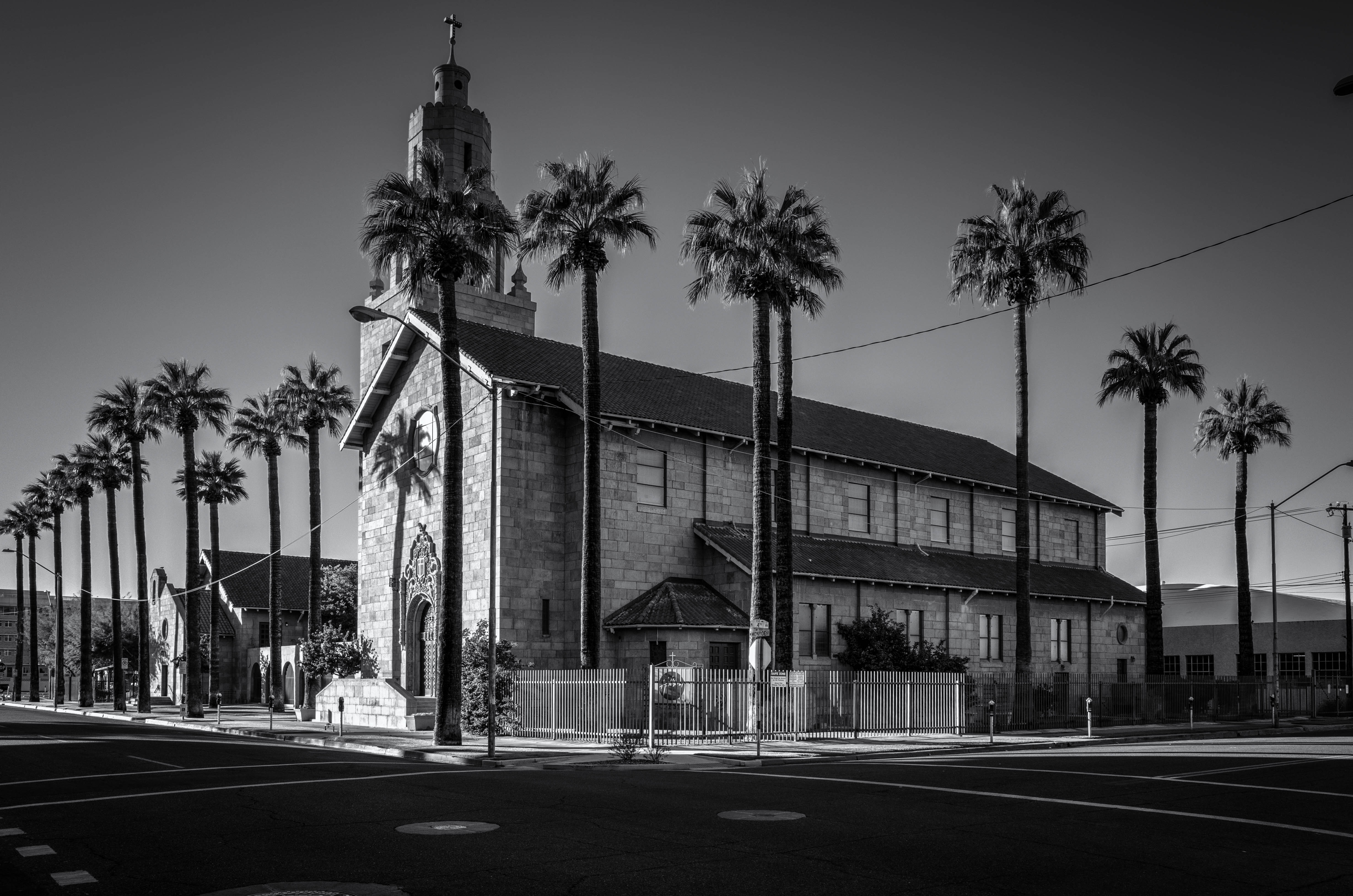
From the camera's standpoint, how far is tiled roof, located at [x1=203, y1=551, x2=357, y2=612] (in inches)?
2896

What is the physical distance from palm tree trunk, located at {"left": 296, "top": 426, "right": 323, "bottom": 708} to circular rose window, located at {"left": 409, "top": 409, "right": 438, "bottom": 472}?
29.9 feet

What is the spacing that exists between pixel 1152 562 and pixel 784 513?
18.7 m

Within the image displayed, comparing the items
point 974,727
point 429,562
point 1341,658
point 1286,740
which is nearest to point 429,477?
point 429,562

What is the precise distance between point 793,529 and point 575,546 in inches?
359

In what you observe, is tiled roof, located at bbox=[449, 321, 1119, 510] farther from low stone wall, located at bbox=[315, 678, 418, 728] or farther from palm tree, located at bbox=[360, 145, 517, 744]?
low stone wall, located at bbox=[315, 678, 418, 728]

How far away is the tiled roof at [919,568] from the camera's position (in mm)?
39188

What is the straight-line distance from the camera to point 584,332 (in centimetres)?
3394

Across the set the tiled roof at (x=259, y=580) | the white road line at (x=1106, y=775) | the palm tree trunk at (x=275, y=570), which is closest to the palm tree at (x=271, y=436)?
the palm tree trunk at (x=275, y=570)

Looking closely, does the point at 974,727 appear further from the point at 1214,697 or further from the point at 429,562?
the point at 429,562

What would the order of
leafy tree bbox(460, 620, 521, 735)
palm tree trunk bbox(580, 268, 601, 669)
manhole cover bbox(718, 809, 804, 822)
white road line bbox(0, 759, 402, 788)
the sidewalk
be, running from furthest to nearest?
palm tree trunk bbox(580, 268, 601, 669), leafy tree bbox(460, 620, 521, 735), the sidewalk, white road line bbox(0, 759, 402, 788), manhole cover bbox(718, 809, 804, 822)

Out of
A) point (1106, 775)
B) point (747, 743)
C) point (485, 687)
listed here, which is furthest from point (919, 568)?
point (1106, 775)

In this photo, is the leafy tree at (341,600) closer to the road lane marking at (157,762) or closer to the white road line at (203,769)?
the road lane marking at (157,762)

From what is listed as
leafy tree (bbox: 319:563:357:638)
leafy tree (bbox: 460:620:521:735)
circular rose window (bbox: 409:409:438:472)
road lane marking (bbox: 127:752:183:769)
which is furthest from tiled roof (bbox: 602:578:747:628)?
leafy tree (bbox: 319:563:357:638)

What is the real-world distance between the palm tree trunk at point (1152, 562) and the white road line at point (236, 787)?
101 feet
